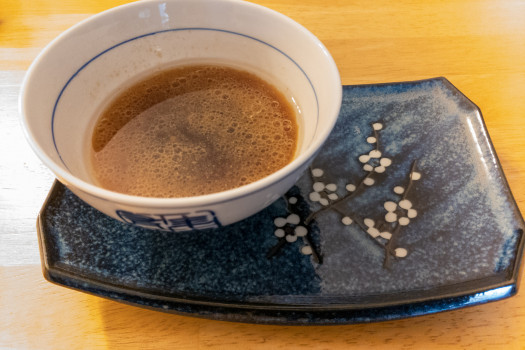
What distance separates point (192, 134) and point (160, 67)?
20 cm

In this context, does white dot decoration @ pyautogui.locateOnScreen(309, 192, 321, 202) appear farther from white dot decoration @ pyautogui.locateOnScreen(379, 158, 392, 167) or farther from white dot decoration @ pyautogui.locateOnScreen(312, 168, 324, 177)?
white dot decoration @ pyautogui.locateOnScreen(379, 158, 392, 167)

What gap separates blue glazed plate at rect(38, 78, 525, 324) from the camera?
0.70 metres

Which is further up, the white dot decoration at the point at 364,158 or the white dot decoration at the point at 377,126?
the white dot decoration at the point at 377,126

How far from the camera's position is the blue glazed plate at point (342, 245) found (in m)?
0.70

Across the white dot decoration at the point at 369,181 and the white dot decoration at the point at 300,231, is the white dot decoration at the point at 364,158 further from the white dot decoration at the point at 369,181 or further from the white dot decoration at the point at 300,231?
the white dot decoration at the point at 300,231

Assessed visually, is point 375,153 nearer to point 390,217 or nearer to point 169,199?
point 390,217

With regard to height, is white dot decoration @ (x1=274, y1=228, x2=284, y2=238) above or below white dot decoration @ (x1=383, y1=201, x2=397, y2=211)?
below

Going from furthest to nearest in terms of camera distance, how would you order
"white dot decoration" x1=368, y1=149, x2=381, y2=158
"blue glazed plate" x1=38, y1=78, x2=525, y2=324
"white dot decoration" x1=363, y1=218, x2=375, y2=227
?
"white dot decoration" x1=368, y1=149, x2=381, y2=158 < "white dot decoration" x1=363, y1=218, x2=375, y2=227 < "blue glazed plate" x1=38, y1=78, x2=525, y2=324

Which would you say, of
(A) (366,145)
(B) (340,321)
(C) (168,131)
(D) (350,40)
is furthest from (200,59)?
(B) (340,321)

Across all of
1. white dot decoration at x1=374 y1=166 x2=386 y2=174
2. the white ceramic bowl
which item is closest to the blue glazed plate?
white dot decoration at x1=374 y1=166 x2=386 y2=174

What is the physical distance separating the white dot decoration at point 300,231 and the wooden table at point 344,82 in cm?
16

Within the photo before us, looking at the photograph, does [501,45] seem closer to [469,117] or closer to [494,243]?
[469,117]

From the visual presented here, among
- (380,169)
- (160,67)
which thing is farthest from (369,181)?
(160,67)

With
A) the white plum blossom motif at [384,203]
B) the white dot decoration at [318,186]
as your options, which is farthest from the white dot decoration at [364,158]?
A: the white dot decoration at [318,186]
